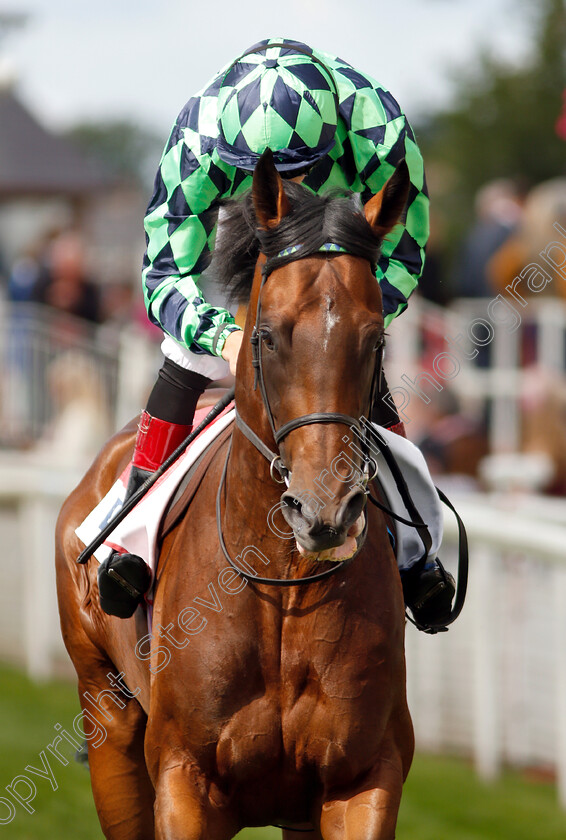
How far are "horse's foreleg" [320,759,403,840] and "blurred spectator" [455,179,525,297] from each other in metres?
6.46

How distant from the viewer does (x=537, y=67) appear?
31.5 m

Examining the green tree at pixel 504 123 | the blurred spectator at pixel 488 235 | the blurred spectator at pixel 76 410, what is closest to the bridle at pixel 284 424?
the blurred spectator at pixel 488 235

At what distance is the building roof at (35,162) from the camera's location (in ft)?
72.5

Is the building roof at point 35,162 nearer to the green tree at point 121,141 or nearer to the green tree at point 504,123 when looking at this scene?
the green tree at point 504,123

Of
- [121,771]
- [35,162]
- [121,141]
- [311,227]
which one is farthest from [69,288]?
[121,141]

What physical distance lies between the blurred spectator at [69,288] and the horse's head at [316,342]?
834 cm

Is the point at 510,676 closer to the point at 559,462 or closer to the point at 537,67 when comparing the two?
the point at 559,462

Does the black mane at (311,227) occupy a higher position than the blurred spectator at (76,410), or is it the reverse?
the black mane at (311,227)

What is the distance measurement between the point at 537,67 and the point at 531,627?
89.1 ft

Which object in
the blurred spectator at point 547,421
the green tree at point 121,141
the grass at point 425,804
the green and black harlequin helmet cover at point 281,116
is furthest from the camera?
the green tree at point 121,141

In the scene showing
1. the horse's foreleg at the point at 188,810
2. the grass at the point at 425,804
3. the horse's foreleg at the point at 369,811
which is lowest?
the grass at the point at 425,804

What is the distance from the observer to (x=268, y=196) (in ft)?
9.87

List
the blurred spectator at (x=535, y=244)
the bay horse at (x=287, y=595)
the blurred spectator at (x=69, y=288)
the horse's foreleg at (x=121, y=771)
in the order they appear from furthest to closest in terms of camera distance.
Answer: the blurred spectator at (x=69, y=288)
the blurred spectator at (x=535, y=244)
the horse's foreleg at (x=121, y=771)
the bay horse at (x=287, y=595)

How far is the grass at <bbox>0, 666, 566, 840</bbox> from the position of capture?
19.6 ft
